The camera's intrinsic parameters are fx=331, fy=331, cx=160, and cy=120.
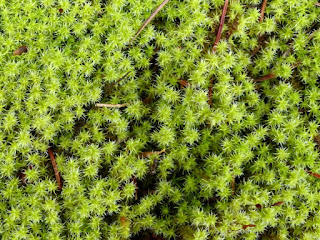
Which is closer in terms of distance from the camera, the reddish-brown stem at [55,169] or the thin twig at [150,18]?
the reddish-brown stem at [55,169]

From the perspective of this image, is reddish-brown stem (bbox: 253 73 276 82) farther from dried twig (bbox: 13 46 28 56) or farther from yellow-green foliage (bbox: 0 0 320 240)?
dried twig (bbox: 13 46 28 56)

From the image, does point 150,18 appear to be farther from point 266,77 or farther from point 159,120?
point 266,77

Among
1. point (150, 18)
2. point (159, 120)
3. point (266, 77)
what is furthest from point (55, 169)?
point (266, 77)

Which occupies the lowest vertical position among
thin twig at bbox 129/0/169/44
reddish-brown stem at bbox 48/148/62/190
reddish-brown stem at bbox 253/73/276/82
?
reddish-brown stem at bbox 48/148/62/190

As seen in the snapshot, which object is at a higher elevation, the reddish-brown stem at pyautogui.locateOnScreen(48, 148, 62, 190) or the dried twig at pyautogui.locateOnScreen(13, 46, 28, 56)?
the dried twig at pyautogui.locateOnScreen(13, 46, 28, 56)

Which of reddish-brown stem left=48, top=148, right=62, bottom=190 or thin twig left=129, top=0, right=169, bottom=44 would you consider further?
thin twig left=129, top=0, right=169, bottom=44

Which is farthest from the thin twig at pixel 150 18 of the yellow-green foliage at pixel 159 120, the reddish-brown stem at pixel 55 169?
the reddish-brown stem at pixel 55 169

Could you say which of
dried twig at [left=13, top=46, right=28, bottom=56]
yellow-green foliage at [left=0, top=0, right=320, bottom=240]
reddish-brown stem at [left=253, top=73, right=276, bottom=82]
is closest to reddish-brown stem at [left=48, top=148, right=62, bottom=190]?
yellow-green foliage at [left=0, top=0, right=320, bottom=240]

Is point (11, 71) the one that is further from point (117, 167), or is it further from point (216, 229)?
point (216, 229)

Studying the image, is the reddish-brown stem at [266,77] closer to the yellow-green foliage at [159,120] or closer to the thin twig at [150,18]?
the yellow-green foliage at [159,120]
